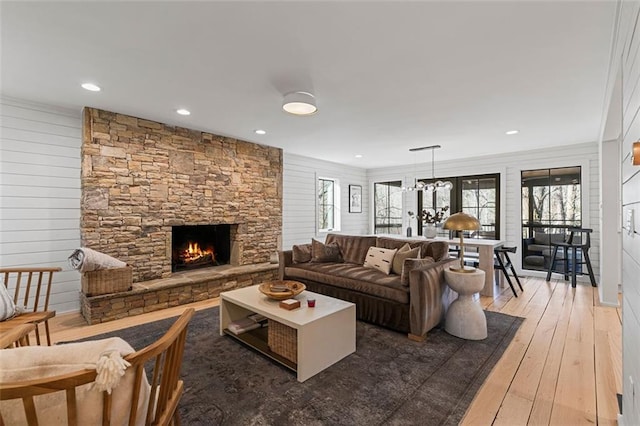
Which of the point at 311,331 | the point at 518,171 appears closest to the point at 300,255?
the point at 311,331

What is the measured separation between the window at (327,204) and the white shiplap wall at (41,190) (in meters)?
4.43

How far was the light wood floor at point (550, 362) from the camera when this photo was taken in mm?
1864

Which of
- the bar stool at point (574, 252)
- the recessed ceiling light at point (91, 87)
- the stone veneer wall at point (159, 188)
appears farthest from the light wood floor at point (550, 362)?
the recessed ceiling light at point (91, 87)

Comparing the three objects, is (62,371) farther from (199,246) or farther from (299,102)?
(199,246)

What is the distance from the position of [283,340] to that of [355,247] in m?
2.26

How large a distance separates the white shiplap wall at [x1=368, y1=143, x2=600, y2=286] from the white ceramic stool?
361 centimetres

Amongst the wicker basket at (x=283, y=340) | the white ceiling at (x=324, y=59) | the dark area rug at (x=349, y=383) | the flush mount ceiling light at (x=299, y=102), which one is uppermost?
the white ceiling at (x=324, y=59)

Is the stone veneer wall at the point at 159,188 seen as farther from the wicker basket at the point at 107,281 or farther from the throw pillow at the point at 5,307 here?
the throw pillow at the point at 5,307

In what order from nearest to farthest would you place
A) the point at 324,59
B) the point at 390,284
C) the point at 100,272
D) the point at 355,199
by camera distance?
1. the point at 324,59
2. the point at 390,284
3. the point at 100,272
4. the point at 355,199

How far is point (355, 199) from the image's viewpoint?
7.71 m

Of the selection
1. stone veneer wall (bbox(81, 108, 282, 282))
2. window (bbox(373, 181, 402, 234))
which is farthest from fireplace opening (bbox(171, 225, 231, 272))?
window (bbox(373, 181, 402, 234))

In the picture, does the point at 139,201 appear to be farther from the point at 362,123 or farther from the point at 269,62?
the point at 362,123

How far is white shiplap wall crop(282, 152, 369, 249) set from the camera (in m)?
6.00

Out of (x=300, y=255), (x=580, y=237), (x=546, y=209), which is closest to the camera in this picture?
(x=300, y=255)
